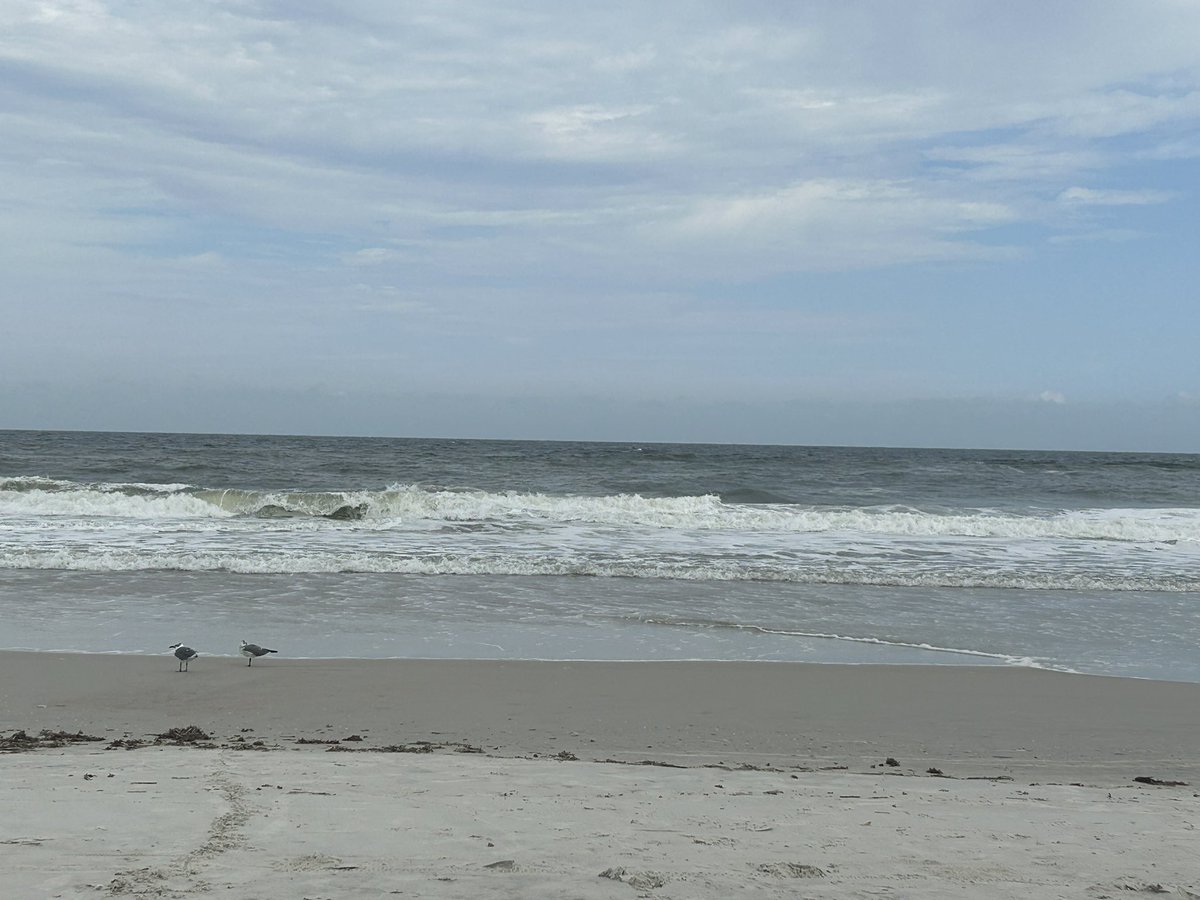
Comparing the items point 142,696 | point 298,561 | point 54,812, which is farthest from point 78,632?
point 54,812

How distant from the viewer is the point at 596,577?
1478 centimetres

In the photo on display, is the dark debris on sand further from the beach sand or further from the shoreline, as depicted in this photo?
the shoreline

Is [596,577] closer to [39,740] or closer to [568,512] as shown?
[39,740]

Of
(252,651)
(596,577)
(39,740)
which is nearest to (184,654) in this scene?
(252,651)

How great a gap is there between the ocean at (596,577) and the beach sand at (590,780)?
4.01 feet

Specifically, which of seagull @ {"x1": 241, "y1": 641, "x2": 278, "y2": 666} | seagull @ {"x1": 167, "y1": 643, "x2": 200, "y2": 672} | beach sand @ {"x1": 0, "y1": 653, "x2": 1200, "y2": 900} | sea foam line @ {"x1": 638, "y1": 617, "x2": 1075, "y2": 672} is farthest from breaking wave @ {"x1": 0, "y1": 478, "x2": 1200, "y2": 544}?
beach sand @ {"x1": 0, "y1": 653, "x2": 1200, "y2": 900}

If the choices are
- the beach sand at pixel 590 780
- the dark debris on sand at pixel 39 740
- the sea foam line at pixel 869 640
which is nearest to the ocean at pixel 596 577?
the sea foam line at pixel 869 640

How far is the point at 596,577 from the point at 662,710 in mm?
7543

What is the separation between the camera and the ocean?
9891mm

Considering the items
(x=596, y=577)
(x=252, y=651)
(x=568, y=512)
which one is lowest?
(x=596, y=577)

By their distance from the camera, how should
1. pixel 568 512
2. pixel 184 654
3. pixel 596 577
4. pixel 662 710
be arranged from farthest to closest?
pixel 568 512
pixel 596 577
pixel 184 654
pixel 662 710

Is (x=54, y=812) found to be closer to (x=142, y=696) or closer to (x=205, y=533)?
(x=142, y=696)

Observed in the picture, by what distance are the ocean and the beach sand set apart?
48.1 inches

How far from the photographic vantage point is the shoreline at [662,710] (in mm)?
6270
